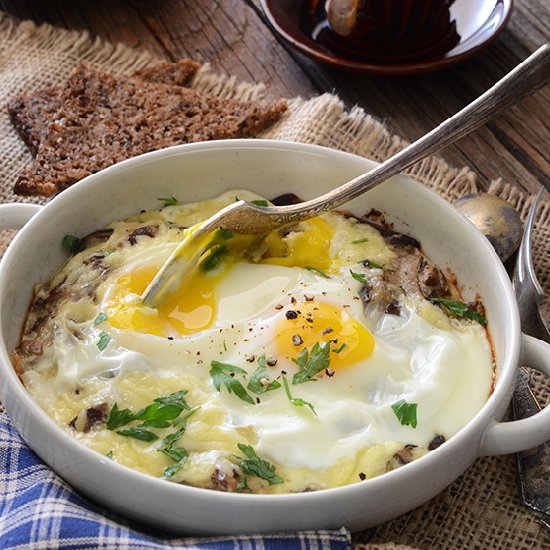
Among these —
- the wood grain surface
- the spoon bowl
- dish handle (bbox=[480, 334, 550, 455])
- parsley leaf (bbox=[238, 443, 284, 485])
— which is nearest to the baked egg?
parsley leaf (bbox=[238, 443, 284, 485])

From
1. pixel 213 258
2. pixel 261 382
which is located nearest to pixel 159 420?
pixel 261 382

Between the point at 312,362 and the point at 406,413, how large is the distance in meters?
0.36

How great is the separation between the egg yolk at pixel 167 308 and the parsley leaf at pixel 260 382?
288 millimetres

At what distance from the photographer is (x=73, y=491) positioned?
9.02 feet

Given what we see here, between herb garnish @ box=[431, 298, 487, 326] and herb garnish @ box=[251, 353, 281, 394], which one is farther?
herb garnish @ box=[431, 298, 487, 326]

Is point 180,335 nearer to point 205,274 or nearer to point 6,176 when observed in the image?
point 205,274

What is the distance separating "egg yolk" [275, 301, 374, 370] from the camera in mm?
2971

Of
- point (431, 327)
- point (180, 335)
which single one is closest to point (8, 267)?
point (180, 335)

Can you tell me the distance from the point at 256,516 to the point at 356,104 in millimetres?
2848

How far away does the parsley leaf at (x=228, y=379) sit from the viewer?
9.35ft

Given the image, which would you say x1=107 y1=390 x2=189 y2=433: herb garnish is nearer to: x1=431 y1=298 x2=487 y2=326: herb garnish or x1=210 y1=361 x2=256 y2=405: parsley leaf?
x1=210 y1=361 x2=256 y2=405: parsley leaf

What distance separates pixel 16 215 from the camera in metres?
3.26

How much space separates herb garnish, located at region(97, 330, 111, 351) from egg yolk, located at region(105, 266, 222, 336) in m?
0.06

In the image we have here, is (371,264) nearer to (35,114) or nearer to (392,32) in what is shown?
(392,32)
